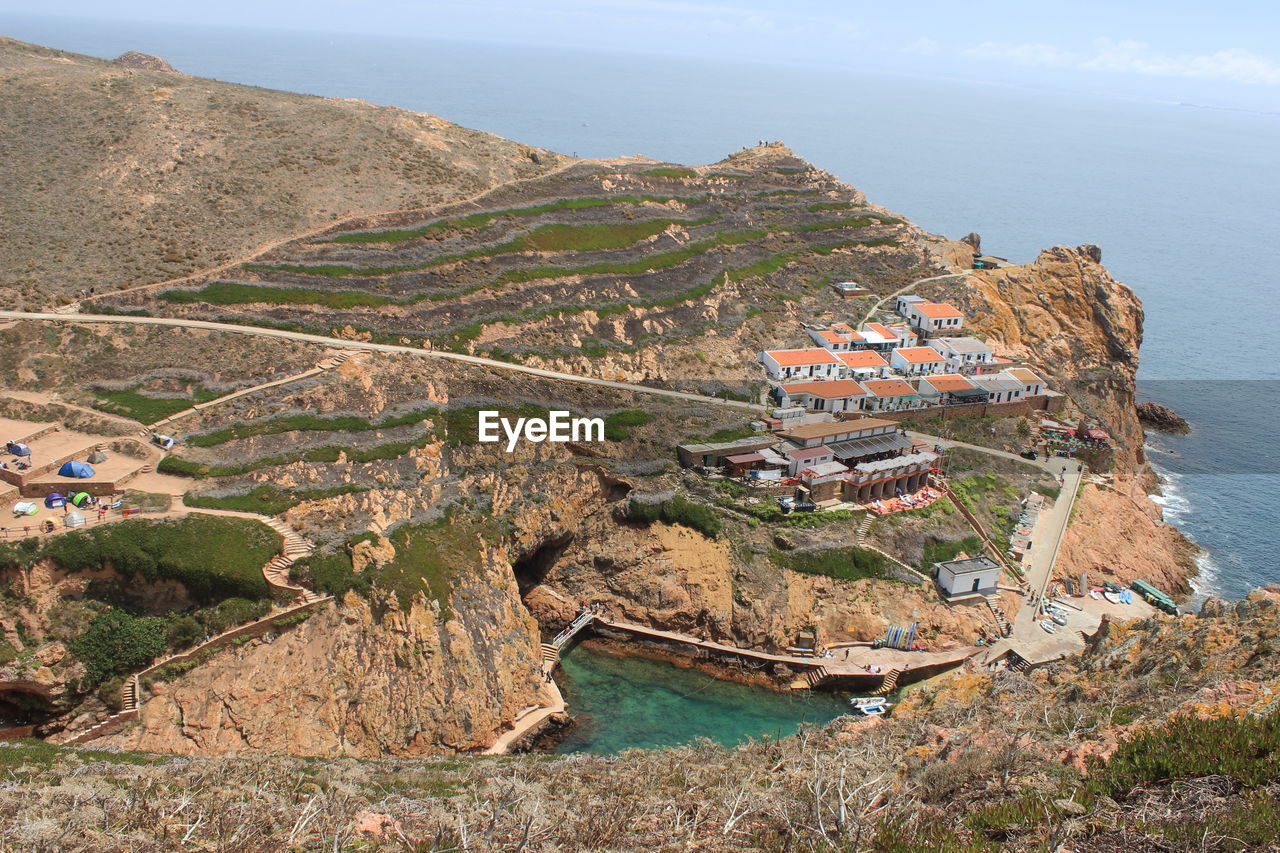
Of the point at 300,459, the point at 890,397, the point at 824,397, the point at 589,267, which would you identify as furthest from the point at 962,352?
the point at 300,459

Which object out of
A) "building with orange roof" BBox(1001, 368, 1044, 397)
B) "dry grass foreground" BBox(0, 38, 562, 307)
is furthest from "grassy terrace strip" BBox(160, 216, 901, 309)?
"building with orange roof" BBox(1001, 368, 1044, 397)

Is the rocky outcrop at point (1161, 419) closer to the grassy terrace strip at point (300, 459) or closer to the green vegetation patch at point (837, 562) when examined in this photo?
the green vegetation patch at point (837, 562)

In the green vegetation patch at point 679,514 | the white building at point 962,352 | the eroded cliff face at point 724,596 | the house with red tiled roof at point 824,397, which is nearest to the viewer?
the eroded cliff face at point 724,596

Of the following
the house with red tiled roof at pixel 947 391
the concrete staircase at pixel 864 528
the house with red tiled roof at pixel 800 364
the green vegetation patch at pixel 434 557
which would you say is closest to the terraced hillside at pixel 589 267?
the house with red tiled roof at pixel 800 364

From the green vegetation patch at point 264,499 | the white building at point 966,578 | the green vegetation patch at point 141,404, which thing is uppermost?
the green vegetation patch at point 141,404

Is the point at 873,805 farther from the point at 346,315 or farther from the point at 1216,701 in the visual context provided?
the point at 346,315

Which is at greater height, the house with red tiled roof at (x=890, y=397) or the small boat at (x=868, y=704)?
the house with red tiled roof at (x=890, y=397)

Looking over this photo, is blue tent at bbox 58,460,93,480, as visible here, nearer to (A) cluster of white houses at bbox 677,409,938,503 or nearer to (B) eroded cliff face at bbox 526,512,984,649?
(B) eroded cliff face at bbox 526,512,984,649

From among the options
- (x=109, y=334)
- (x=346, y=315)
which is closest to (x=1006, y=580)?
(x=346, y=315)
